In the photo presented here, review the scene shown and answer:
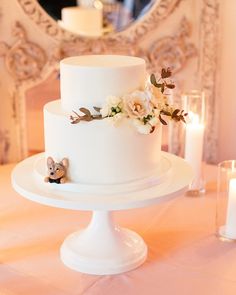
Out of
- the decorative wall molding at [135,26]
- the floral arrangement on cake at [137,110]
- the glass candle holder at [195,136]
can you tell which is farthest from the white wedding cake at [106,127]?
the decorative wall molding at [135,26]

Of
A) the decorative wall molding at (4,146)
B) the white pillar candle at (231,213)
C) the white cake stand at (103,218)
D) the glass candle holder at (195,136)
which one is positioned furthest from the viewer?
the decorative wall molding at (4,146)

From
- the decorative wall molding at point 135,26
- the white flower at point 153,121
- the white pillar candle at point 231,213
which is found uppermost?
the decorative wall molding at point 135,26

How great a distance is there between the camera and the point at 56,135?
997 mm

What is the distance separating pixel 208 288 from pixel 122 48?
108cm

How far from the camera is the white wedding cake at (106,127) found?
0.96m

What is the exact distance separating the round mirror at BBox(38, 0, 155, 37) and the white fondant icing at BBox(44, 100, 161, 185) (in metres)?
0.81

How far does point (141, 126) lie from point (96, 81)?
123mm

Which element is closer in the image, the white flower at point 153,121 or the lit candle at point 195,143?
the white flower at point 153,121

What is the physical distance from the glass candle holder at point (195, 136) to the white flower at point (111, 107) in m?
0.52

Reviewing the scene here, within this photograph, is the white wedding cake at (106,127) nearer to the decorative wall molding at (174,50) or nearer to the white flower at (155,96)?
the white flower at (155,96)

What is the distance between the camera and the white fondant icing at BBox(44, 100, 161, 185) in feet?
3.16

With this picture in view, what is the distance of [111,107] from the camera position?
945 mm

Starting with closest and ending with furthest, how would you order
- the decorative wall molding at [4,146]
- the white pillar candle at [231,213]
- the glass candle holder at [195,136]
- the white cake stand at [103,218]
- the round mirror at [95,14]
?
the white cake stand at [103,218] < the white pillar candle at [231,213] < the glass candle holder at [195,136] < the round mirror at [95,14] < the decorative wall molding at [4,146]

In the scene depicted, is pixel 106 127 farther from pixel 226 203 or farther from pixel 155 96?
pixel 226 203
